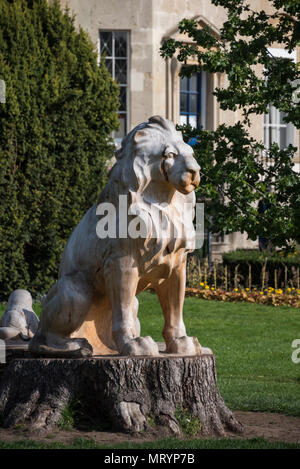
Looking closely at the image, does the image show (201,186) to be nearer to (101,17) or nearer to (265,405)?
(265,405)

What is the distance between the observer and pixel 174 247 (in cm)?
534

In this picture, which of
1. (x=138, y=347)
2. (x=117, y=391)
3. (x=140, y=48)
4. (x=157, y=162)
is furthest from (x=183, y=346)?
(x=140, y=48)

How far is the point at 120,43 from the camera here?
2000 cm

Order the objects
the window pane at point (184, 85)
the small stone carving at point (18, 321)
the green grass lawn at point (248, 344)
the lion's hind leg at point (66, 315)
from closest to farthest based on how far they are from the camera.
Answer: the lion's hind leg at point (66, 315) < the small stone carving at point (18, 321) < the green grass lawn at point (248, 344) < the window pane at point (184, 85)

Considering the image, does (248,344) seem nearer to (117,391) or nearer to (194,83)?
(117,391)

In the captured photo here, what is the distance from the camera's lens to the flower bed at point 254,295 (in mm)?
13836

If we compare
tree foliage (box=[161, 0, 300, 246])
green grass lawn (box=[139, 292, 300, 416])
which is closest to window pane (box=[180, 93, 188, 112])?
green grass lawn (box=[139, 292, 300, 416])

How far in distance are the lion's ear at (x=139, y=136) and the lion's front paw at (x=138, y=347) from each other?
1.26m

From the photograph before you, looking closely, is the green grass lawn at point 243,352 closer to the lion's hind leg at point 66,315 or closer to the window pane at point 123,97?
the lion's hind leg at point 66,315

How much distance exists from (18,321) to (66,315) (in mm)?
1675

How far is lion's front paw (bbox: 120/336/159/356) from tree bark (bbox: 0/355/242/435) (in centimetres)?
7

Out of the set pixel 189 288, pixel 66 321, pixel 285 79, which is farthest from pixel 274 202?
pixel 189 288


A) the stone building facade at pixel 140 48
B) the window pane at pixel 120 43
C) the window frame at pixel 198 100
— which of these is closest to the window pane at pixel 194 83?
the window frame at pixel 198 100

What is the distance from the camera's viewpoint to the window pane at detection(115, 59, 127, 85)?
20.0 m
